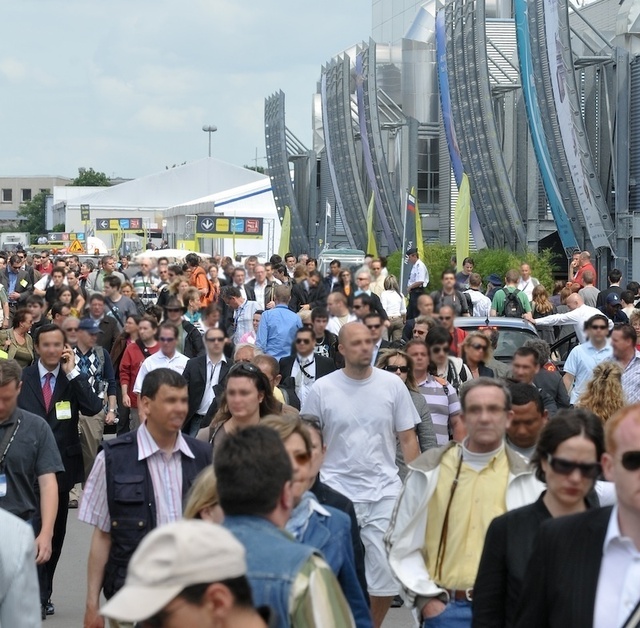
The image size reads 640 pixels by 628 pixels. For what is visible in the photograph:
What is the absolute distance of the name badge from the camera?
862 cm

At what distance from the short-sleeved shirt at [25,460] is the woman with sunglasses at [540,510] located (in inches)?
114

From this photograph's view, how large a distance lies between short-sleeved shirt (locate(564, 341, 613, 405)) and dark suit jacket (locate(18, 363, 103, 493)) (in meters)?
4.48

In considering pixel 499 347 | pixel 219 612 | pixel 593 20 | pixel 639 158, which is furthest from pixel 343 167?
pixel 219 612

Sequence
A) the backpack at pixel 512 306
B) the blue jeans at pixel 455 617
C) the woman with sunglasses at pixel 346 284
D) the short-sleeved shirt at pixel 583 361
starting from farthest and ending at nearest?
the woman with sunglasses at pixel 346 284
the backpack at pixel 512 306
the short-sleeved shirt at pixel 583 361
the blue jeans at pixel 455 617

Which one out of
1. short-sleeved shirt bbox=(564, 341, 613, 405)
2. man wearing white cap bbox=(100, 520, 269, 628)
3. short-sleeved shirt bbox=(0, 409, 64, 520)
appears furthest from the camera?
short-sleeved shirt bbox=(564, 341, 613, 405)

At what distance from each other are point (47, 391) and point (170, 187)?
4062 inches

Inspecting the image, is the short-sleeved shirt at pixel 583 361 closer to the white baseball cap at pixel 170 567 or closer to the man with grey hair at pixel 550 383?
the man with grey hair at pixel 550 383

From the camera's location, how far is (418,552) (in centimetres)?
548

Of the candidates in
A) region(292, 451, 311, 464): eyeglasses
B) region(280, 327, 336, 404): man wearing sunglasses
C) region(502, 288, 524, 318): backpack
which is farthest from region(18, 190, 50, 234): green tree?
region(292, 451, 311, 464): eyeglasses

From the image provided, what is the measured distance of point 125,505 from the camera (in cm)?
583

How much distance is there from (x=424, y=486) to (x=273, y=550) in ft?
7.04

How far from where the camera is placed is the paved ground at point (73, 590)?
28.1ft

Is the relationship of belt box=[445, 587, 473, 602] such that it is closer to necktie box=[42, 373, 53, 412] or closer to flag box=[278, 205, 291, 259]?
necktie box=[42, 373, 53, 412]

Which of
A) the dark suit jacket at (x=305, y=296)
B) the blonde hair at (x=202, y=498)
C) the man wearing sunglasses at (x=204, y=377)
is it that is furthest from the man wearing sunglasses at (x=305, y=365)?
the dark suit jacket at (x=305, y=296)
